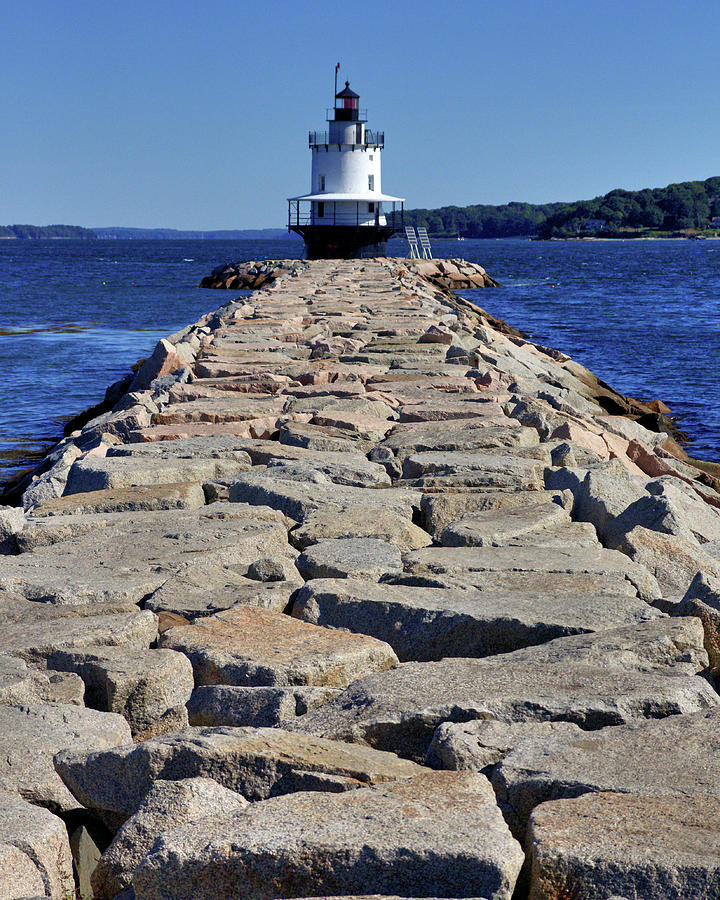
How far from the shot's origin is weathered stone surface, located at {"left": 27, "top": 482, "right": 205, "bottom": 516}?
350 cm

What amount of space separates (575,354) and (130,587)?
15986 mm

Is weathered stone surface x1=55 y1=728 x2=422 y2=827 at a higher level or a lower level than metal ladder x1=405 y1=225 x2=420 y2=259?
lower

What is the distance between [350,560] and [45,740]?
1166 mm

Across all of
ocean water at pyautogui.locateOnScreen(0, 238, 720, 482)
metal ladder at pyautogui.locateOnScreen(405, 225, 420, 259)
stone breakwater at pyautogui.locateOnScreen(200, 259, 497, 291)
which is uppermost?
metal ladder at pyautogui.locateOnScreen(405, 225, 420, 259)

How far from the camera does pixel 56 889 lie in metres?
1.67

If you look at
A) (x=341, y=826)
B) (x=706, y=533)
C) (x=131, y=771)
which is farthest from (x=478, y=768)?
(x=706, y=533)

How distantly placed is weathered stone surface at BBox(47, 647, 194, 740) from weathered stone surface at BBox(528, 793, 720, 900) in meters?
0.90

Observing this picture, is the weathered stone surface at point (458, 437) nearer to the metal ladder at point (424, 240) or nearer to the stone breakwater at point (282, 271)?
the stone breakwater at point (282, 271)

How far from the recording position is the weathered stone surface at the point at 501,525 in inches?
124

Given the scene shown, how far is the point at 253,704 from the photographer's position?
7.04 feet

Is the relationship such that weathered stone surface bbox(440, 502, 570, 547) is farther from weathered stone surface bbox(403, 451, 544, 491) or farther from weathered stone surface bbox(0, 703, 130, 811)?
weathered stone surface bbox(0, 703, 130, 811)

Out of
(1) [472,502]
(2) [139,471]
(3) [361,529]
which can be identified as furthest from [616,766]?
(2) [139,471]

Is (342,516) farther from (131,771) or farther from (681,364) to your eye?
(681,364)

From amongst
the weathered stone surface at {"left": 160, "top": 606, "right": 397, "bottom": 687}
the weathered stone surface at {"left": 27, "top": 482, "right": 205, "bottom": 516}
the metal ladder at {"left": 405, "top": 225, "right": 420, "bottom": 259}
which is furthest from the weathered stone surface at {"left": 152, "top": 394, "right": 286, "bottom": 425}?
the metal ladder at {"left": 405, "top": 225, "right": 420, "bottom": 259}
